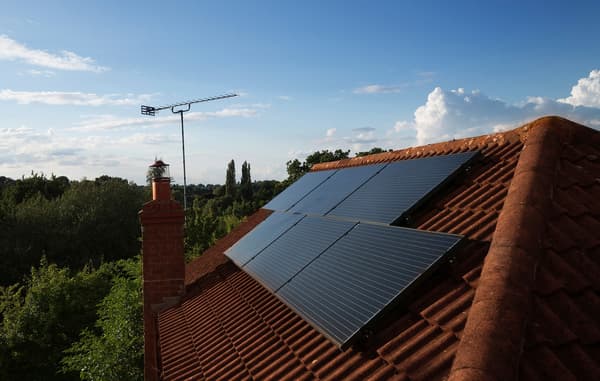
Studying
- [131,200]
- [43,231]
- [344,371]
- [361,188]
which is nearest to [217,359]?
[344,371]

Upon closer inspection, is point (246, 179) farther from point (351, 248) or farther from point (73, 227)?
point (351, 248)

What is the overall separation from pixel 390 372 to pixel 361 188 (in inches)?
167

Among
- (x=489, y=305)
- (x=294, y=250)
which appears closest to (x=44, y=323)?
(x=294, y=250)

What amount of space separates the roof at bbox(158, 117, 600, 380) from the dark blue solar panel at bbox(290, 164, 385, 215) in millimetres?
1613

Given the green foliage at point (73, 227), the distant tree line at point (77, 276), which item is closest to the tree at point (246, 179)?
the distant tree line at point (77, 276)

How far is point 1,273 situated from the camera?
116 feet

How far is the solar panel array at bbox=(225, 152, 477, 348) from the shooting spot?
13.2ft

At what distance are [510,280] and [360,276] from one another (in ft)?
5.48

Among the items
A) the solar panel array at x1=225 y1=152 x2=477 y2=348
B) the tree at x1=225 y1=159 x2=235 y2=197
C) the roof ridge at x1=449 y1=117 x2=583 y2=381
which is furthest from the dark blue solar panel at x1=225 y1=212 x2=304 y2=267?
the tree at x1=225 y1=159 x2=235 y2=197

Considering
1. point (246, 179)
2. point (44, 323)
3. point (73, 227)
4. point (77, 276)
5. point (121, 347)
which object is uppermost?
point (246, 179)

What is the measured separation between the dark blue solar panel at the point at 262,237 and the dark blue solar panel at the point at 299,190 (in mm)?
583

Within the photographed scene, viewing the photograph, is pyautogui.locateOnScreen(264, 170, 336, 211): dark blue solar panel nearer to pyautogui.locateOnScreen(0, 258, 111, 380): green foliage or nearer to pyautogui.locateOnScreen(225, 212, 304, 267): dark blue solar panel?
pyautogui.locateOnScreen(225, 212, 304, 267): dark blue solar panel

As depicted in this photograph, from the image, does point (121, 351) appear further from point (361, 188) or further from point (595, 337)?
point (595, 337)

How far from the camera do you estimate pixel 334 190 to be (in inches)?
321
